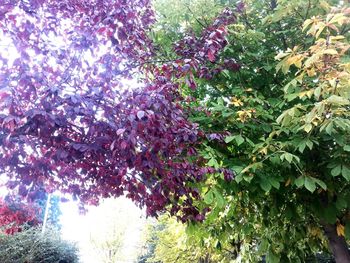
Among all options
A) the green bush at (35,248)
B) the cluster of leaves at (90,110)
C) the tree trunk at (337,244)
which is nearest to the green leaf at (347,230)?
the tree trunk at (337,244)

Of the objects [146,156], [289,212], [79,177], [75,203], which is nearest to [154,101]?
[146,156]

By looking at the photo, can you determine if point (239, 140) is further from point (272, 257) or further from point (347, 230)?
point (272, 257)

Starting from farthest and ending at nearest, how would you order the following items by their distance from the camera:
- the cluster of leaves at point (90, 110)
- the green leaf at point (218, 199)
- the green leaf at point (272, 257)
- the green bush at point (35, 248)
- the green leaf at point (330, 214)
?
the green bush at point (35, 248) < the green leaf at point (272, 257) < the green leaf at point (330, 214) < the green leaf at point (218, 199) < the cluster of leaves at point (90, 110)

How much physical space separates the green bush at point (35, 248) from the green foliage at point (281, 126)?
6198 mm

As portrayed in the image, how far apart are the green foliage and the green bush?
20.3 feet

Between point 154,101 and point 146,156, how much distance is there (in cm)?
43

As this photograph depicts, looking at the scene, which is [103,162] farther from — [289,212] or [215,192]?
[289,212]

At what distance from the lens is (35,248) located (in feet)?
29.9

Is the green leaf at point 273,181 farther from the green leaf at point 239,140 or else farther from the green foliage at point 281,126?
the green leaf at point 239,140

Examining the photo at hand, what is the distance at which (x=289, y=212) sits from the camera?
3.72m

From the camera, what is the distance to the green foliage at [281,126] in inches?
107

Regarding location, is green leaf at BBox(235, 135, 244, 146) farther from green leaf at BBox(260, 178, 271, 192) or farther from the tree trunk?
the tree trunk

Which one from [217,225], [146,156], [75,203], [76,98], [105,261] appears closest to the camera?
[76,98]

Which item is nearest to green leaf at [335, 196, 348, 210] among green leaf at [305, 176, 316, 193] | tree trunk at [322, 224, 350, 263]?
green leaf at [305, 176, 316, 193]
